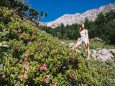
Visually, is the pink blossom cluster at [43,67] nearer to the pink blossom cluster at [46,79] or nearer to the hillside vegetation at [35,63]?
the hillside vegetation at [35,63]

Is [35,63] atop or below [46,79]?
atop

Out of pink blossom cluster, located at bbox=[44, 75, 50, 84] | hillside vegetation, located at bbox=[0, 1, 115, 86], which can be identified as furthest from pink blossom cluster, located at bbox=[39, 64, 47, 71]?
pink blossom cluster, located at bbox=[44, 75, 50, 84]

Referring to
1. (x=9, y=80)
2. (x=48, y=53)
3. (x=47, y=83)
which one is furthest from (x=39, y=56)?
(x=9, y=80)

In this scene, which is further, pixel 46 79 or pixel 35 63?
pixel 35 63

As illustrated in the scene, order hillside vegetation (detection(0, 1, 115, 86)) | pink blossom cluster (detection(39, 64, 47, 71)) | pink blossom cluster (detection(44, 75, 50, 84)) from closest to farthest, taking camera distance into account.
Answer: hillside vegetation (detection(0, 1, 115, 86)) < pink blossom cluster (detection(44, 75, 50, 84)) < pink blossom cluster (detection(39, 64, 47, 71))

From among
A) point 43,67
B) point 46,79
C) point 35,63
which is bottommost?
point 46,79

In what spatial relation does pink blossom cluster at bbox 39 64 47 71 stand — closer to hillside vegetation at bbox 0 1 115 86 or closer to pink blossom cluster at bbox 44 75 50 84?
hillside vegetation at bbox 0 1 115 86

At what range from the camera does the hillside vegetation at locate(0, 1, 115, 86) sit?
240 inches

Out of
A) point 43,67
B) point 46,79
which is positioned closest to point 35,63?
point 43,67

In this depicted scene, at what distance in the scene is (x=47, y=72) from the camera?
6.51 m

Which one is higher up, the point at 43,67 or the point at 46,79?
the point at 43,67

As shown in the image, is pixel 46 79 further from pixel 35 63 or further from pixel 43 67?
pixel 35 63

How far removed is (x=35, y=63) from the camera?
662 cm

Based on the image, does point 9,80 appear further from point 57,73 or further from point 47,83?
point 57,73
